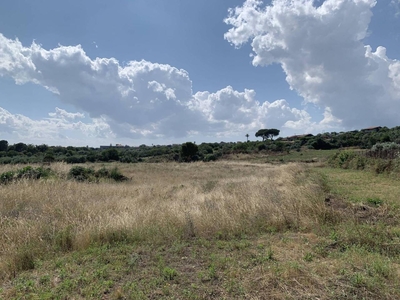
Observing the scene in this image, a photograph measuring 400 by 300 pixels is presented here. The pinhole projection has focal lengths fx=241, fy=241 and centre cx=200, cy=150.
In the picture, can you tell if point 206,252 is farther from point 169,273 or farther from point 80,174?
point 80,174

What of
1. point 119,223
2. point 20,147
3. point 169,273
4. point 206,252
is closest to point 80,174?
point 119,223

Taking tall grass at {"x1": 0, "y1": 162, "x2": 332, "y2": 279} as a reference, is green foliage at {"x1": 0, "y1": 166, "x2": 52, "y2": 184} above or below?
above

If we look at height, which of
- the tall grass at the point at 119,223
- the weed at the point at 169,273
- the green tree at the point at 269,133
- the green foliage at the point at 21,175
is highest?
the green tree at the point at 269,133

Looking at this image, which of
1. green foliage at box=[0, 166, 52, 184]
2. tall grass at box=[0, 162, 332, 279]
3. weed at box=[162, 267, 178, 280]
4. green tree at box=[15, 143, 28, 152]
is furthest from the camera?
green tree at box=[15, 143, 28, 152]

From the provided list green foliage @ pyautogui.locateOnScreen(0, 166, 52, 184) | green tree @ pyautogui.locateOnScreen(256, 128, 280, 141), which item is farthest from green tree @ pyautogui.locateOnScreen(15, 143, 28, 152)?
green tree @ pyautogui.locateOnScreen(256, 128, 280, 141)

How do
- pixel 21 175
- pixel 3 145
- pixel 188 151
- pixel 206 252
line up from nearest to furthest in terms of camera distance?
pixel 206 252 < pixel 21 175 < pixel 3 145 < pixel 188 151

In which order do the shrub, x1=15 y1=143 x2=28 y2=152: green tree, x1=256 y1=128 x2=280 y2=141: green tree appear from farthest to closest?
x1=256 y1=128 x2=280 y2=141: green tree
x1=15 y1=143 x2=28 y2=152: green tree
the shrub

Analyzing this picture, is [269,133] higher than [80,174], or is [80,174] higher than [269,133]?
[269,133]

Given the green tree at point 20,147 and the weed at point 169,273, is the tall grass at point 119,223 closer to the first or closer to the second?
the weed at point 169,273

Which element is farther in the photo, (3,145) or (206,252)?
(3,145)

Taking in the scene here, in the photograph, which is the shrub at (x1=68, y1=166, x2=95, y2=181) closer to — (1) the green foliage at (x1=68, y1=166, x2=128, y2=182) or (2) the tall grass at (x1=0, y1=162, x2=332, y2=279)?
(1) the green foliage at (x1=68, y1=166, x2=128, y2=182)

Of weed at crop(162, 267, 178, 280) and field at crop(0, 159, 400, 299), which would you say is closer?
field at crop(0, 159, 400, 299)

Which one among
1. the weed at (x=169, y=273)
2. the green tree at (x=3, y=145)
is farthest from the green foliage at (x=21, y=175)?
the green tree at (x=3, y=145)

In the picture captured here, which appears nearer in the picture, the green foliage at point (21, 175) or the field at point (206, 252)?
the field at point (206, 252)
